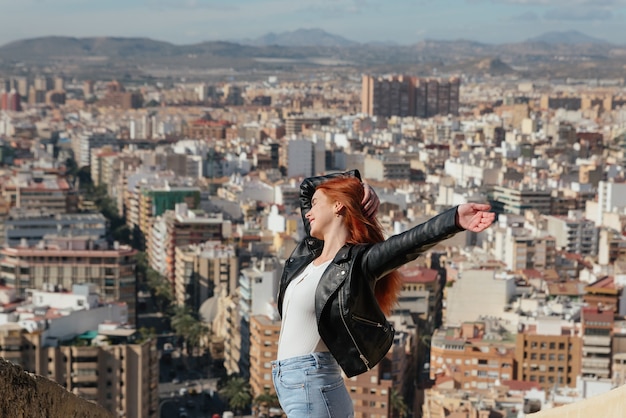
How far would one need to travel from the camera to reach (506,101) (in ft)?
295

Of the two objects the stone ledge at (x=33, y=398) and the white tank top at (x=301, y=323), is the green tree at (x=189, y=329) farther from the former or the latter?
the white tank top at (x=301, y=323)

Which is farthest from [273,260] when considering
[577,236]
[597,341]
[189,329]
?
[577,236]

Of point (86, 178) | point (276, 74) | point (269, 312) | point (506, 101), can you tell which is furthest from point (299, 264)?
point (276, 74)

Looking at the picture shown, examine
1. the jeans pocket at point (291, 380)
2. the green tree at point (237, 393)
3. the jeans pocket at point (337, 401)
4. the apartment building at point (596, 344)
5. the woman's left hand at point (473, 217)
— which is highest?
the woman's left hand at point (473, 217)

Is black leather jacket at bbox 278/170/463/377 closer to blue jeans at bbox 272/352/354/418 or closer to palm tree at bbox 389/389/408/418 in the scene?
blue jeans at bbox 272/352/354/418

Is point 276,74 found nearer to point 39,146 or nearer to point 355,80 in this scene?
point 355,80

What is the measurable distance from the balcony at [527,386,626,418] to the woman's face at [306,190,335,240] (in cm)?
60

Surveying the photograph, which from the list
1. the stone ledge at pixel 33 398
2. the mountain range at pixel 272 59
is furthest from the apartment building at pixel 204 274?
the mountain range at pixel 272 59

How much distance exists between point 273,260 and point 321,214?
854 inches

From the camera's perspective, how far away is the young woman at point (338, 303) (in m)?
2.68

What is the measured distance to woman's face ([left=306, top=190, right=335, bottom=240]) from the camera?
280 cm

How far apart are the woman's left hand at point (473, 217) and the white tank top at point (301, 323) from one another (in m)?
0.33

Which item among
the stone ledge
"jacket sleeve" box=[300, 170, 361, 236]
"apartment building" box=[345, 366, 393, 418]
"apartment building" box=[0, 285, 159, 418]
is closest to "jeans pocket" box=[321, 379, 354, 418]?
"jacket sleeve" box=[300, 170, 361, 236]

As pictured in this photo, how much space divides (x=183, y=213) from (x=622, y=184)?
10.4 m
